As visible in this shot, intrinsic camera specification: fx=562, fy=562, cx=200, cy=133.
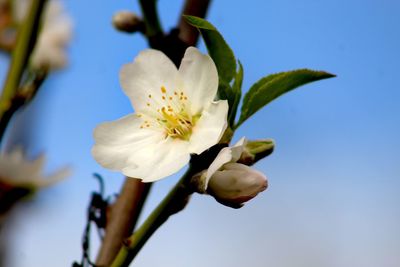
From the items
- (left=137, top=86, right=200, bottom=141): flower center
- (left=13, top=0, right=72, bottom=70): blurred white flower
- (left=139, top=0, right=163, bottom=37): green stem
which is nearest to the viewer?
(left=137, top=86, right=200, bottom=141): flower center

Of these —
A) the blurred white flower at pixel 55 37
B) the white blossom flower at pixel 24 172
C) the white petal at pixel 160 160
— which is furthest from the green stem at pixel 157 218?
Result: the blurred white flower at pixel 55 37

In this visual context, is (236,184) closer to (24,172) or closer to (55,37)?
(24,172)

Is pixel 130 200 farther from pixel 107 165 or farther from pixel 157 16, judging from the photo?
pixel 157 16

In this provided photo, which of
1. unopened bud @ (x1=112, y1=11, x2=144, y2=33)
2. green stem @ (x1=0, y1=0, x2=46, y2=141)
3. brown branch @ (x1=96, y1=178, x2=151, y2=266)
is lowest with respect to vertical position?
brown branch @ (x1=96, y1=178, x2=151, y2=266)

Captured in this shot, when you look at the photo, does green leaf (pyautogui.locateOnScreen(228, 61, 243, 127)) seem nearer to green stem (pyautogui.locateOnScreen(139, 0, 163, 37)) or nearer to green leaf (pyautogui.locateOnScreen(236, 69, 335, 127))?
green leaf (pyautogui.locateOnScreen(236, 69, 335, 127))

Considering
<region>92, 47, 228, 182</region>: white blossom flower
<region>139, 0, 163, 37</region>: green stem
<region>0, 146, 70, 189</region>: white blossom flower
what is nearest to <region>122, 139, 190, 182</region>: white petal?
<region>92, 47, 228, 182</region>: white blossom flower

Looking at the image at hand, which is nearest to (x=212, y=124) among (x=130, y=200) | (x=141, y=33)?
(x=130, y=200)

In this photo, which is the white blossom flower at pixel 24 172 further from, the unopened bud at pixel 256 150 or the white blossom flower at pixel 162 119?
the unopened bud at pixel 256 150
